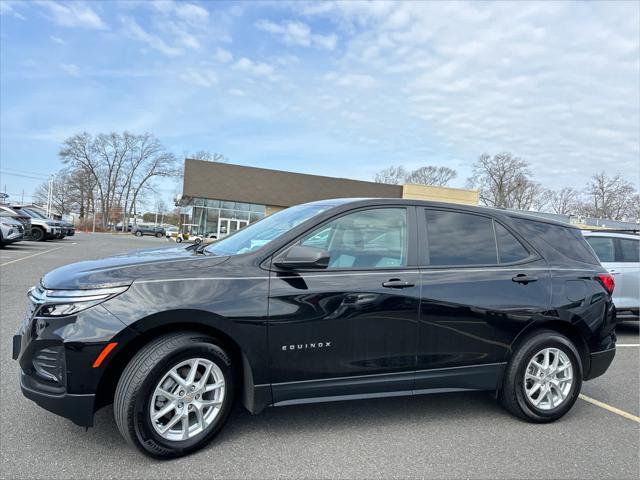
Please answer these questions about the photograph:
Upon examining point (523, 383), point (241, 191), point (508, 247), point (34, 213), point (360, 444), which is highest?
point (241, 191)

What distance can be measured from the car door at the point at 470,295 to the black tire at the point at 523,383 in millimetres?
123

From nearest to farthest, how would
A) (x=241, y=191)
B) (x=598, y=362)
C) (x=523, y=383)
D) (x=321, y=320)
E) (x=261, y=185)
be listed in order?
1. (x=321, y=320)
2. (x=523, y=383)
3. (x=598, y=362)
4. (x=241, y=191)
5. (x=261, y=185)

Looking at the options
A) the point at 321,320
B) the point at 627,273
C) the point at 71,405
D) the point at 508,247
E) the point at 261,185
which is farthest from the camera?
the point at 261,185

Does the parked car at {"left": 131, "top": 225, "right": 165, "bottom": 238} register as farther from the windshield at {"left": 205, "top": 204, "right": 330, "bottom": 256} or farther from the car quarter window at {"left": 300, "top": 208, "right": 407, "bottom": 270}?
the car quarter window at {"left": 300, "top": 208, "right": 407, "bottom": 270}

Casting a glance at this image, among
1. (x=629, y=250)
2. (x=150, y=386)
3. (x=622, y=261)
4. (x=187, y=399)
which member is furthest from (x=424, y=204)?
(x=629, y=250)

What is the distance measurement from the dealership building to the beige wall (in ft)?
10.6

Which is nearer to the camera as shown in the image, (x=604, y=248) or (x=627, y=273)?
(x=627, y=273)

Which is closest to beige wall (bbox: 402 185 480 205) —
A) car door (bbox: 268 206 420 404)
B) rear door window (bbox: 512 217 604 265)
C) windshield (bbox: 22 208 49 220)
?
windshield (bbox: 22 208 49 220)

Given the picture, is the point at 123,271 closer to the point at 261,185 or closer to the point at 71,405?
the point at 71,405

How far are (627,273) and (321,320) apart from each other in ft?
21.0

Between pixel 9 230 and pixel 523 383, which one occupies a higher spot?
pixel 9 230

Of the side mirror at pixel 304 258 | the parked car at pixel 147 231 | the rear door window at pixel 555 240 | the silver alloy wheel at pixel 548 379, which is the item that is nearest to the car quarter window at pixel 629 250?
the rear door window at pixel 555 240

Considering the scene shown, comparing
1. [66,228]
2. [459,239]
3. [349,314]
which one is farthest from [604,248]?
[66,228]

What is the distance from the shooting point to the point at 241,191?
35906 mm
